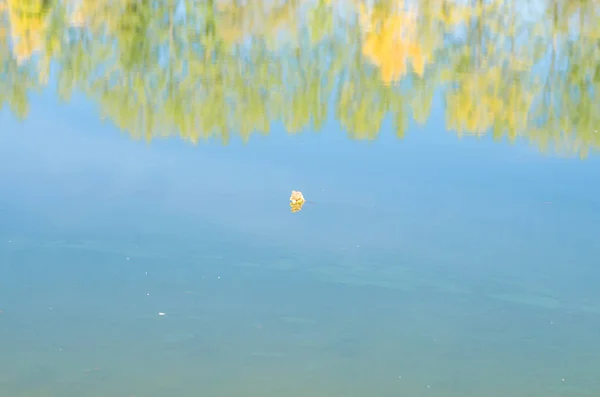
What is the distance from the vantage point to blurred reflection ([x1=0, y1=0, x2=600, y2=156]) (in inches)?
517

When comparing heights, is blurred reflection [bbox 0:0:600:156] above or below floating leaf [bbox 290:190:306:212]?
above

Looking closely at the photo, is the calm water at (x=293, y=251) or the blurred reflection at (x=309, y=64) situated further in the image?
the blurred reflection at (x=309, y=64)

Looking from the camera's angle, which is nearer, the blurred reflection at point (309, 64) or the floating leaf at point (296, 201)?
the floating leaf at point (296, 201)

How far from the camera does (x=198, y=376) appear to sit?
618 centimetres

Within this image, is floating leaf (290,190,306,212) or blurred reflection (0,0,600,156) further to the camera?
blurred reflection (0,0,600,156)

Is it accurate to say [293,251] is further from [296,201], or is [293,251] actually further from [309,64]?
[309,64]

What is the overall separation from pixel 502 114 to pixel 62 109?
240 inches

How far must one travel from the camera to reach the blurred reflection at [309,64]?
517 inches

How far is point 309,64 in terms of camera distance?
16359 millimetres

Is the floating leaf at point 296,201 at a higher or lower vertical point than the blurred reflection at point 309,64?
lower

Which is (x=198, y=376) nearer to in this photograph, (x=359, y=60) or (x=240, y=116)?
(x=240, y=116)

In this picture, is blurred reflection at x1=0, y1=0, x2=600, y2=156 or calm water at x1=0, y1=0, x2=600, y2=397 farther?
blurred reflection at x1=0, y1=0, x2=600, y2=156

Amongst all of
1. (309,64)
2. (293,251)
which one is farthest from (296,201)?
(309,64)

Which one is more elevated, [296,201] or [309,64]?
[309,64]
